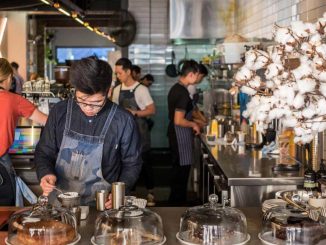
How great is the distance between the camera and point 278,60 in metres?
2.12

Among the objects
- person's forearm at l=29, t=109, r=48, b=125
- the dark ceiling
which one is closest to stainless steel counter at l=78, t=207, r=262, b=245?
person's forearm at l=29, t=109, r=48, b=125

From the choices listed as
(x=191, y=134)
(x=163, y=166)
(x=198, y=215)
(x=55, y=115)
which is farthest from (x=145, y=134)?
(x=198, y=215)

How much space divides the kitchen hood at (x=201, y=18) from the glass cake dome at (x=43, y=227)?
21.3ft

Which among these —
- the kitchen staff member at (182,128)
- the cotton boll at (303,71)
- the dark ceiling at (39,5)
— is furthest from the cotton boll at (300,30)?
the dark ceiling at (39,5)

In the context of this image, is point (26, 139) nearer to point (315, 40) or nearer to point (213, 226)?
Answer: point (213, 226)

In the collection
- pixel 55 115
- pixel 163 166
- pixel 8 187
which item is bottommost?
pixel 163 166

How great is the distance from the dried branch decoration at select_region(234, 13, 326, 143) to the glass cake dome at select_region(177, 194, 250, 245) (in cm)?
40

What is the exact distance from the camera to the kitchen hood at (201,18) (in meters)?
8.34

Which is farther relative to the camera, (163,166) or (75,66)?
(163,166)

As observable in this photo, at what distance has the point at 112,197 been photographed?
8.22 feet

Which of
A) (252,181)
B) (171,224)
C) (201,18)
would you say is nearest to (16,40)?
(201,18)

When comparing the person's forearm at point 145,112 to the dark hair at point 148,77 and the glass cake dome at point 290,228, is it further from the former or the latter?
the glass cake dome at point 290,228

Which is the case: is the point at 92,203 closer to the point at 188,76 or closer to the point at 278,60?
the point at 278,60

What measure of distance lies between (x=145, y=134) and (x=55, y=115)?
3805mm
